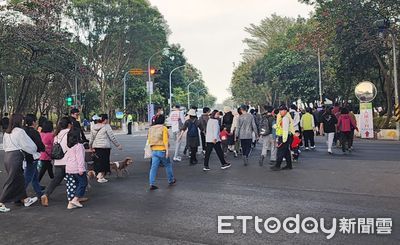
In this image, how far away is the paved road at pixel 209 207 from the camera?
5402 mm

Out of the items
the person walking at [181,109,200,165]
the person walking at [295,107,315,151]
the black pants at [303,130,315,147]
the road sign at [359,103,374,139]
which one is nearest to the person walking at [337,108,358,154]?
the person walking at [295,107,315,151]

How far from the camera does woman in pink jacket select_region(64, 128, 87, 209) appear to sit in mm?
7305

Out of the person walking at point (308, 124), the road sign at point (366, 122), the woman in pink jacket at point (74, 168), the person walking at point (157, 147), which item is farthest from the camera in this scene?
the road sign at point (366, 122)

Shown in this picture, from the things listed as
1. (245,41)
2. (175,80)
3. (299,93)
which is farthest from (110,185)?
(175,80)

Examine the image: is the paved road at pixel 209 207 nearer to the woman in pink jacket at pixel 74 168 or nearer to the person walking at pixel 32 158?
the woman in pink jacket at pixel 74 168

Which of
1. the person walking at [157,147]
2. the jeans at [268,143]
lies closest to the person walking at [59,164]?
the person walking at [157,147]

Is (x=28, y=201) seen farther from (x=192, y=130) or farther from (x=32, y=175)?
(x=192, y=130)

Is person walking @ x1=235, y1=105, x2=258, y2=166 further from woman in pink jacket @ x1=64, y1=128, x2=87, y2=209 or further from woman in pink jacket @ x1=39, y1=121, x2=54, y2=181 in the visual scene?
woman in pink jacket @ x1=64, y1=128, x2=87, y2=209

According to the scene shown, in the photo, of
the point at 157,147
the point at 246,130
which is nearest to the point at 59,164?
the point at 157,147

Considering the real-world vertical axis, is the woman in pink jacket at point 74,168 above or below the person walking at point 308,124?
below

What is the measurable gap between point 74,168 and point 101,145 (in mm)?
2558

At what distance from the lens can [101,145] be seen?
9.84 m

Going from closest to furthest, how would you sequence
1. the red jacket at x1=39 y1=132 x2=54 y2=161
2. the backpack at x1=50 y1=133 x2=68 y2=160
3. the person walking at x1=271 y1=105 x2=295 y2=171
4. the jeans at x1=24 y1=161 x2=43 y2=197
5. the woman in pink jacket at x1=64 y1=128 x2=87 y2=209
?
1. the woman in pink jacket at x1=64 y1=128 x2=87 y2=209
2. the backpack at x1=50 y1=133 x2=68 y2=160
3. the jeans at x1=24 y1=161 x2=43 y2=197
4. the red jacket at x1=39 y1=132 x2=54 y2=161
5. the person walking at x1=271 y1=105 x2=295 y2=171

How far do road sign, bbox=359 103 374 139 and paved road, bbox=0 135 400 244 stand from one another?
10.9m
